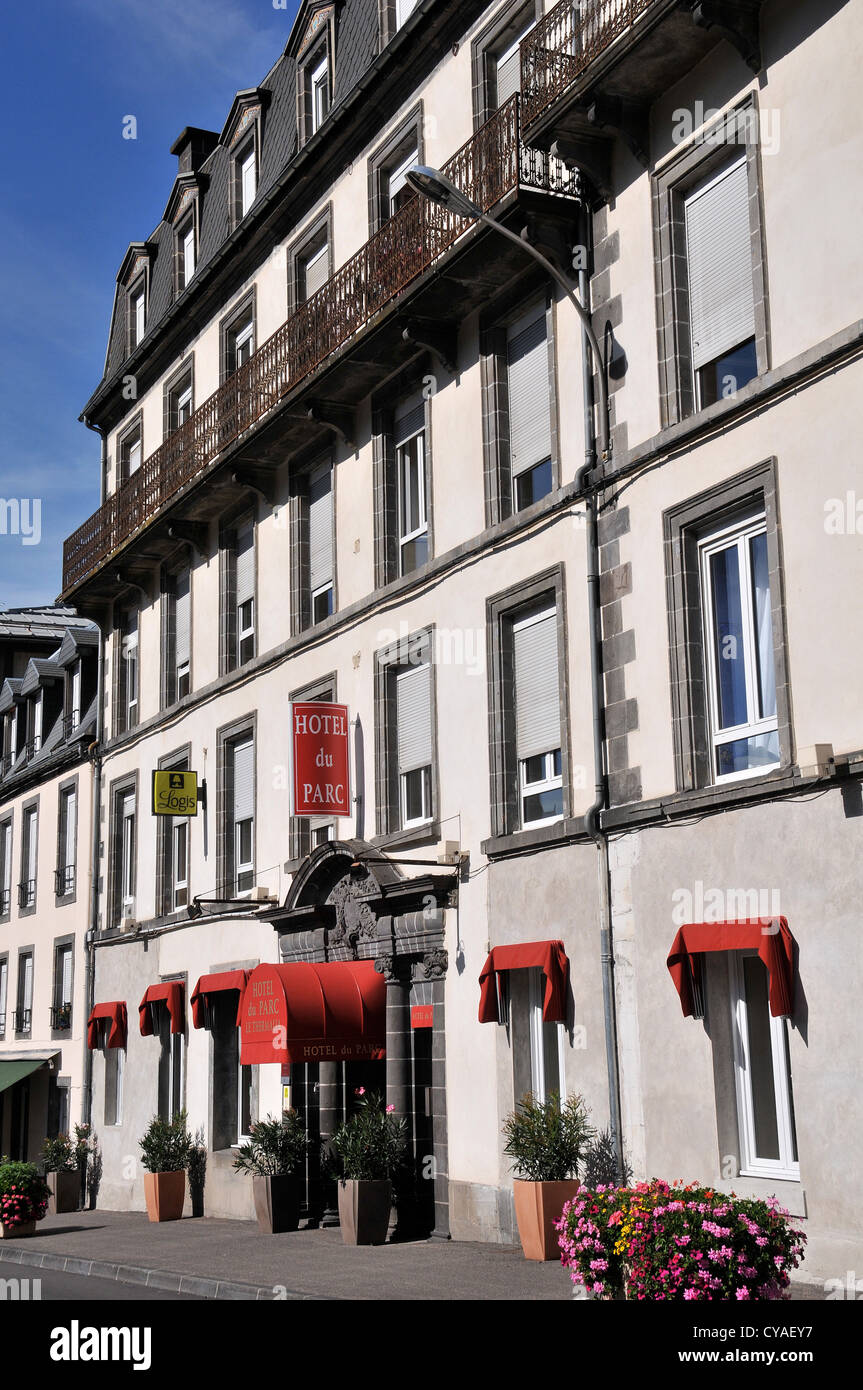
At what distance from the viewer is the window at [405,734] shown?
1911cm

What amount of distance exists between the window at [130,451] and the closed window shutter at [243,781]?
29.4 feet

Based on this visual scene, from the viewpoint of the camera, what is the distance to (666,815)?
14117 mm

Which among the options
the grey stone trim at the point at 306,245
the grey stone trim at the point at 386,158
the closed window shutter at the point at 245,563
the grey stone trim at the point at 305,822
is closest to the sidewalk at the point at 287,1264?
the grey stone trim at the point at 305,822

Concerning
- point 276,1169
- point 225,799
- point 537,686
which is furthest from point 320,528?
point 276,1169

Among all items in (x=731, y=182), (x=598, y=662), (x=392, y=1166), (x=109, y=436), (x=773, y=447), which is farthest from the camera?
(x=109, y=436)

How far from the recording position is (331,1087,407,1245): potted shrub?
17.3 meters

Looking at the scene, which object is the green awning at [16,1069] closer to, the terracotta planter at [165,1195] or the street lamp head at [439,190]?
the terracotta planter at [165,1195]

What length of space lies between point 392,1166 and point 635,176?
36.5ft

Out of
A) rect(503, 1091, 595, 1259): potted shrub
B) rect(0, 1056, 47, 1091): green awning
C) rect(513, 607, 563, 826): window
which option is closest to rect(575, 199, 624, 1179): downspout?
rect(503, 1091, 595, 1259): potted shrub

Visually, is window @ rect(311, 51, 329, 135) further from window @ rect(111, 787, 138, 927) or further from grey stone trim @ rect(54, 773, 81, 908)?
grey stone trim @ rect(54, 773, 81, 908)

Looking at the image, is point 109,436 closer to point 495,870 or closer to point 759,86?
point 495,870

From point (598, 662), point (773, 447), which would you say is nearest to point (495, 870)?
point (598, 662)
